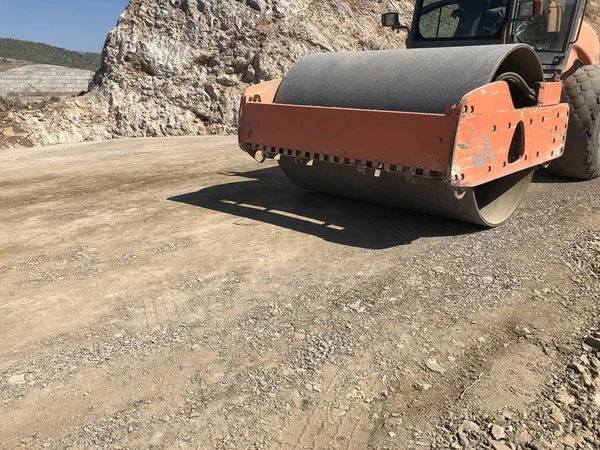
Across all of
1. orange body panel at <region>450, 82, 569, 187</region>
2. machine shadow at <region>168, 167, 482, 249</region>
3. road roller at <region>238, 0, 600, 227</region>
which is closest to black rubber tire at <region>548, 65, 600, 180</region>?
road roller at <region>238, 0, 600, 227</region>

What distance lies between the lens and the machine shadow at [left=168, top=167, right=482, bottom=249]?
4.46 metres

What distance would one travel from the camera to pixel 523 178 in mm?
5125

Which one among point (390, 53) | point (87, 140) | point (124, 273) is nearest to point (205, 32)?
point (87, 140)

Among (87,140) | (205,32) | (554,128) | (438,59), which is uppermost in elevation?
(205,32)

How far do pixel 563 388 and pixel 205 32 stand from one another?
14986mm

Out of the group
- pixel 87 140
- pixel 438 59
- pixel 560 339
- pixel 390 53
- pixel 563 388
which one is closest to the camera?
pixel 563 388

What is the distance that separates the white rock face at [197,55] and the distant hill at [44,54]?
6200cm

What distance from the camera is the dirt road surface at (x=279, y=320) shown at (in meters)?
2.24

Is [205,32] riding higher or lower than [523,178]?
higher

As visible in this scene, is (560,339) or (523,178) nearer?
(560,339)

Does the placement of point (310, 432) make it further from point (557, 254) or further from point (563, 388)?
point (557, 254)

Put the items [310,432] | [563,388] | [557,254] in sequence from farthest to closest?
1. [557,254]
2. [563,388]
3. [310,432]

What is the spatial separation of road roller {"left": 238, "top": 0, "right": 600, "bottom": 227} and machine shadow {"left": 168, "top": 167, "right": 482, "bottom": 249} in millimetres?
178

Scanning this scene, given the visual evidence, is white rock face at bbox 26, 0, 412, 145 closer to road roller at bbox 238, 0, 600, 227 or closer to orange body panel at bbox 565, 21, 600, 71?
road roller at bbox 238, 0, 600, 227
